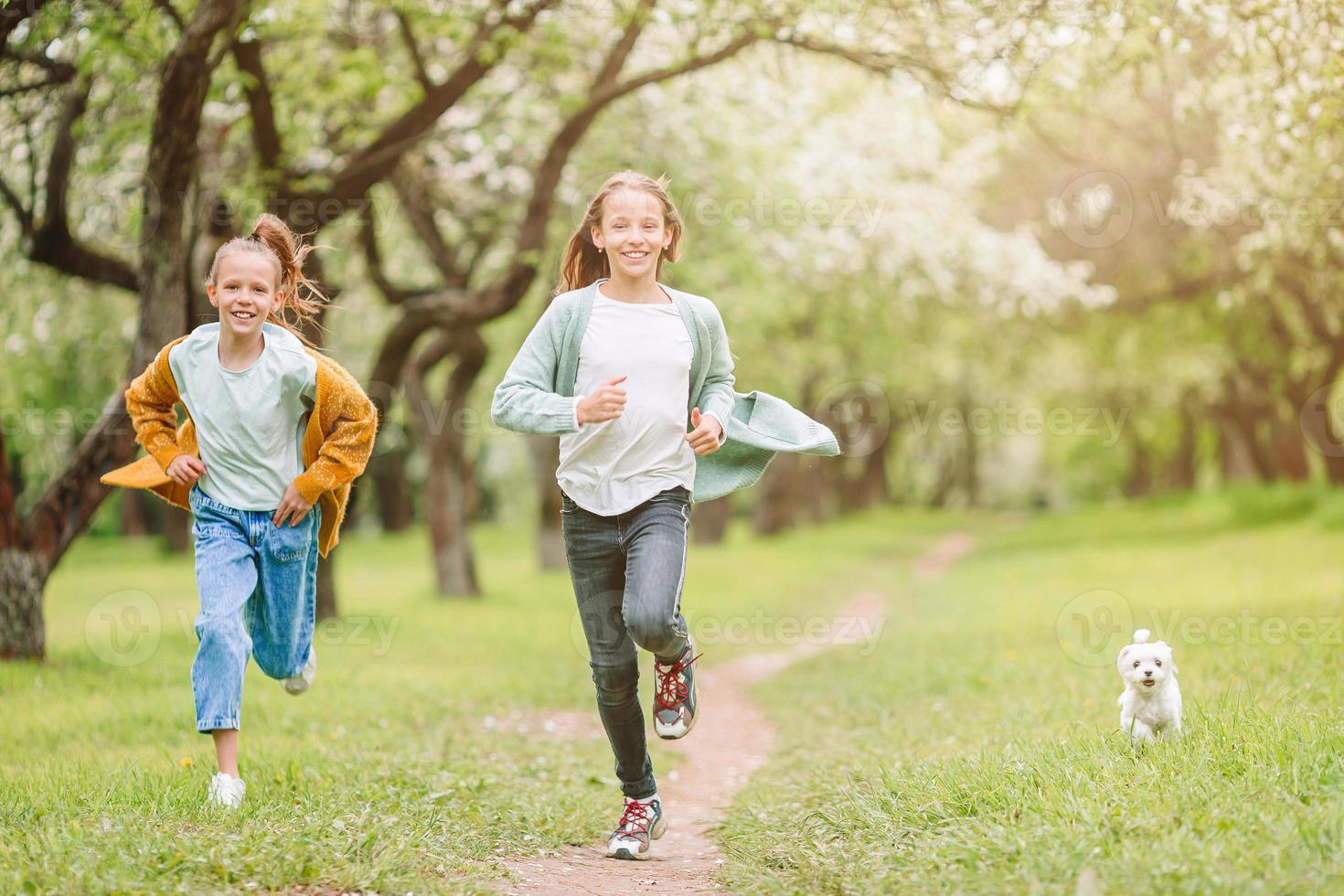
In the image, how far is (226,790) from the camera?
15.4 ft

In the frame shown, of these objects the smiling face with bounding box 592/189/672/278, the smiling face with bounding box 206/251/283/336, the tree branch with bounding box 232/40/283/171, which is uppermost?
the tree branch with bounding box 232/40/283/171

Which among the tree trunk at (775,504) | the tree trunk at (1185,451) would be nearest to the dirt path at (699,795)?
the tree trunk at (775,504)

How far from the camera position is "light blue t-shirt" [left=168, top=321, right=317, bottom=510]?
16.1ft

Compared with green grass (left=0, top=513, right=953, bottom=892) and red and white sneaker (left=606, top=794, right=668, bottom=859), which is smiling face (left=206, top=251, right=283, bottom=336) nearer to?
green grass (left=0, top=513, right=953, bottom=892)

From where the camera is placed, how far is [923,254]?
1656cm

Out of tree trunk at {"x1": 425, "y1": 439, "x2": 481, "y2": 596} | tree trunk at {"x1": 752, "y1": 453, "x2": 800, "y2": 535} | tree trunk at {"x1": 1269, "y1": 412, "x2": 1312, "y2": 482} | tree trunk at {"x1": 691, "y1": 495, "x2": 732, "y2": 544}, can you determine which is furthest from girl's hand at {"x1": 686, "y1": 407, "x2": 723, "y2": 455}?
tree trunk at {"x1": 1269, "y1": 412, "x2": 1312, "y2": 482}

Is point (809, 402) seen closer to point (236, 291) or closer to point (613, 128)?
point (613, 128)

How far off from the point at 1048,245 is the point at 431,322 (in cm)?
1563

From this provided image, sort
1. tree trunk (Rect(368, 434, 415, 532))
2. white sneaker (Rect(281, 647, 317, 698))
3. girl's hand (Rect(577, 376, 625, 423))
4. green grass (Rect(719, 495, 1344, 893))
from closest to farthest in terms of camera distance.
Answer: green grass (Rect(719, 495, 1344, 893))
girl's hand (Rect(577, 376, 625, 423))
white sneaker (Rect(281, 647, 317, 698))
tree trunk (Rect(368, 434, 415, 532))

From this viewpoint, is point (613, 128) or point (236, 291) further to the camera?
point (613, 128)

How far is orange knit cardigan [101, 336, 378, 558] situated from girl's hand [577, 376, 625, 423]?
4.06 feet

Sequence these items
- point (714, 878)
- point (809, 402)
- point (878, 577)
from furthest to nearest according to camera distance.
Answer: point (809, 402)
point (878, 577)
point (714, 878)

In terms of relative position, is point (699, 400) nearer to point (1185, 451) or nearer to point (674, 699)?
point (674, 699)

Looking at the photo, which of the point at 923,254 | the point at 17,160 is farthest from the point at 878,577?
the point at 17,160
